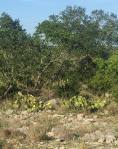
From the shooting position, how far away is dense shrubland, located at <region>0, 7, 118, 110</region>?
65.9ft

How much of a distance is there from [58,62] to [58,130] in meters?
7.29

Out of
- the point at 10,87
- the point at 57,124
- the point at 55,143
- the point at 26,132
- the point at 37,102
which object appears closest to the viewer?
the point at 55,143

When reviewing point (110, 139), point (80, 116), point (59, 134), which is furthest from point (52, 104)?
point (110, 139)

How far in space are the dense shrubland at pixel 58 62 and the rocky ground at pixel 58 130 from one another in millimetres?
2117

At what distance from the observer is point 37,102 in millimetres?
19141

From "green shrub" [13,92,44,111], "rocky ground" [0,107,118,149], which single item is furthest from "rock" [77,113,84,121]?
"green shrub" [13,92,44,111]

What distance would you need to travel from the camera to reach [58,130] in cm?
1388

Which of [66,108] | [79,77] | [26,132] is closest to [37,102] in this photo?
[66,108]

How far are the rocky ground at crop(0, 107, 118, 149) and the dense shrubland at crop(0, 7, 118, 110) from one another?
6.94 ft

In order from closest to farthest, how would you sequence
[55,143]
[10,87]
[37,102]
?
[55,143]
[37,102]
[10,87]

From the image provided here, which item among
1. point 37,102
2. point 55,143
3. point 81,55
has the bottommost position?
point 55,143

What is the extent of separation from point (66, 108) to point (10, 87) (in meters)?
3.18

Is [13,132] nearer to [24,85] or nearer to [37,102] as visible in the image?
[37,102]

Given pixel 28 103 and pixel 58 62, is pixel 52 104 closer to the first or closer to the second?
pixel 28 103
